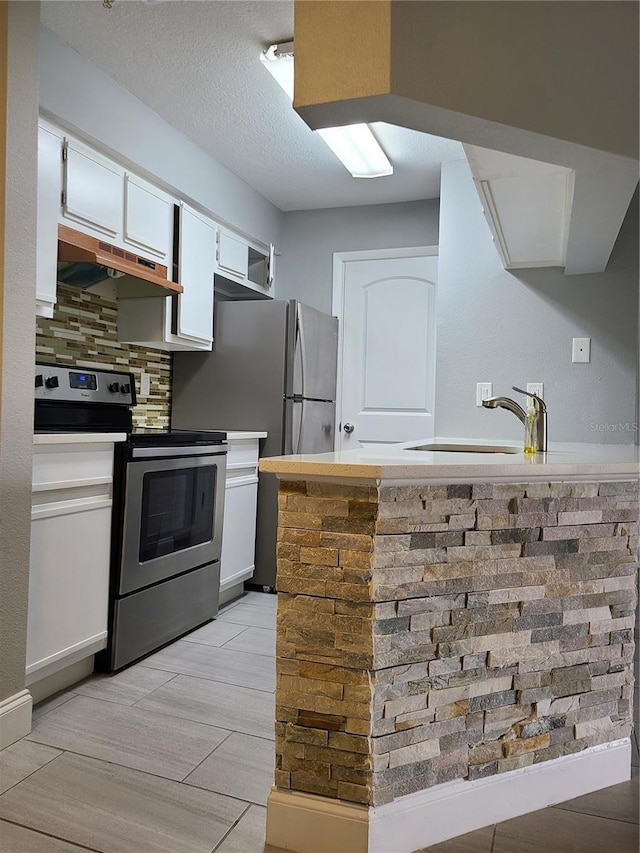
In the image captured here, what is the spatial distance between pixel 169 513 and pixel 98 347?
957 millimetres

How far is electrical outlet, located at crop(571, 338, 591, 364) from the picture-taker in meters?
2.98

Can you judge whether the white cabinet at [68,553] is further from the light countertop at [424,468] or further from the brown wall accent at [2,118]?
the light countertop at [424,468]

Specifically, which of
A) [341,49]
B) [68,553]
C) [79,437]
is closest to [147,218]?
[79,437]

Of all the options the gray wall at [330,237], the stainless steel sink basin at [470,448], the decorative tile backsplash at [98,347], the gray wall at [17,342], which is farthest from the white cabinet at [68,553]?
the gray wall at [330,237]

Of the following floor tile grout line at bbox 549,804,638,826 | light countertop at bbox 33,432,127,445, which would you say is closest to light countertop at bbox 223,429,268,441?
light countertop at bbox 33,432,127,445

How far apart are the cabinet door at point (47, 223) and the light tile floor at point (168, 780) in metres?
1.40

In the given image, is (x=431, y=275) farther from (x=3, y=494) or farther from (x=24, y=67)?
(x=3, y=494)

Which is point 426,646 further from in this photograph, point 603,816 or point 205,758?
point 205,758

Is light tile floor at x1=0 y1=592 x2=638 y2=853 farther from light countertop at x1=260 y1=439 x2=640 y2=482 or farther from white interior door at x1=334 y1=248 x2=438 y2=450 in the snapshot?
white interior door at x1=334 y1=248 x2=438 y2=450

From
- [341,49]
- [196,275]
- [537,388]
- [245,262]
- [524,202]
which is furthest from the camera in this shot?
[245,262]

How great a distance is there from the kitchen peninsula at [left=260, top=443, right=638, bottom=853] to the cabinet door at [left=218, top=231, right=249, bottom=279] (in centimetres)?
251

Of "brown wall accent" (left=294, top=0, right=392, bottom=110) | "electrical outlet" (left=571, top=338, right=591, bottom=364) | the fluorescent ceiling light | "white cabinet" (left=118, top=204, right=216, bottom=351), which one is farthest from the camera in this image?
"white cabinet" (left=118, top=204, right=216, bottom=351)

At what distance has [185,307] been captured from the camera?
3375 millimetres

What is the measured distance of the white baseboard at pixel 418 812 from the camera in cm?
138
